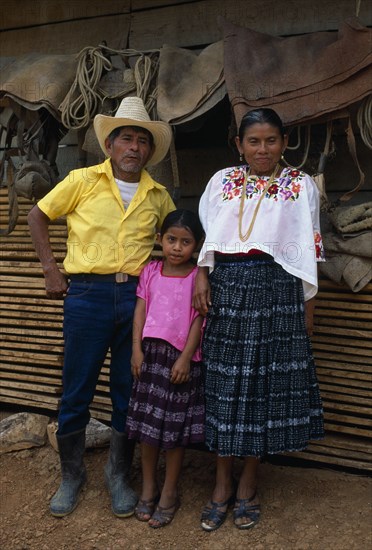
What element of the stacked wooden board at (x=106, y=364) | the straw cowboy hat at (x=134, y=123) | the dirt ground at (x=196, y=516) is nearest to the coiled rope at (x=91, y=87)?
the straw cowboy hat at (x=134, y=123)

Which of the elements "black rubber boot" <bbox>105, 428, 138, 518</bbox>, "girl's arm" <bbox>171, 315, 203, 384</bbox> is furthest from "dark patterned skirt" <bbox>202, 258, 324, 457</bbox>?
"black rubber boot" <bbox>105, 428, 138, 518</bbox>

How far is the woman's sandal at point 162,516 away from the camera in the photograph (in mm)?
2719

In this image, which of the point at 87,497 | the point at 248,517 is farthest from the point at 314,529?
the point at 87,497

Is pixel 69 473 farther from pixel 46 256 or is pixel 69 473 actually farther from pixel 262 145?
pixel 262 145

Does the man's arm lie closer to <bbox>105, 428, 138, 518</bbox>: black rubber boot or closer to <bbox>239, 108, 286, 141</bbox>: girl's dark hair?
<bbox>105, 428, 138, 518</bbox>: black rubber boot

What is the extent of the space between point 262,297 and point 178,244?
423 millimetres

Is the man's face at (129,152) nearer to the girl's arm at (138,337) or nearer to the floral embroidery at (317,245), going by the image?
the girl's arm at (138,337)

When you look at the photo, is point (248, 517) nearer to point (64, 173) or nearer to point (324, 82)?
point (324, 82)

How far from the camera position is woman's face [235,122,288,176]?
2.49 meters

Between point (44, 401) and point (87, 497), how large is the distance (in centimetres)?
83

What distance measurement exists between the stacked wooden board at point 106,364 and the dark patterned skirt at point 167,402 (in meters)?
0.81

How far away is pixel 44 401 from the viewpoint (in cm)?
365

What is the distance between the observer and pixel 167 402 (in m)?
2.65

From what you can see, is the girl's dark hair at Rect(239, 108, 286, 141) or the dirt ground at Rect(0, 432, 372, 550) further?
the dirt ground at Rect(0, 432, 372, 550)
